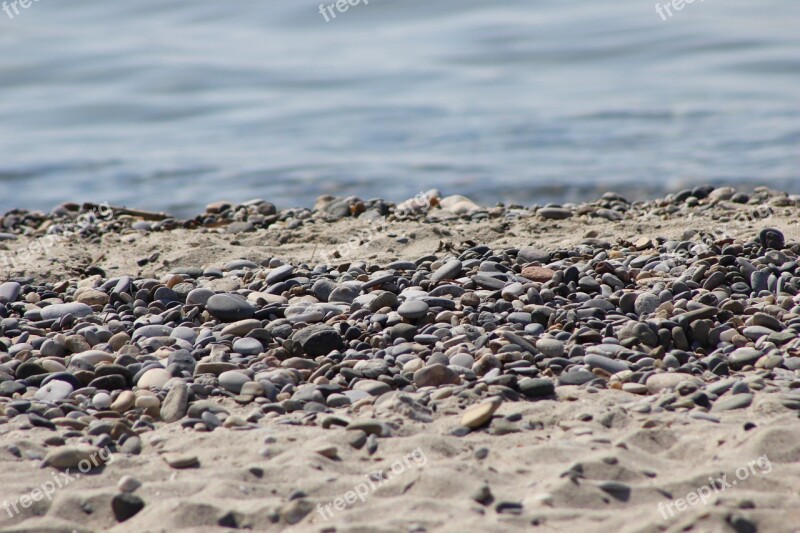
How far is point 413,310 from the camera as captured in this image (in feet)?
14.2

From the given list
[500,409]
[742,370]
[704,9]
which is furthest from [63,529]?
[704,9]

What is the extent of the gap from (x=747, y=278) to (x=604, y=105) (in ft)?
29.4

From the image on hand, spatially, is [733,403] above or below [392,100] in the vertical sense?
below

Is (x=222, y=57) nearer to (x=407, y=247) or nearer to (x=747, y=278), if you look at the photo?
(x=407, y=247)

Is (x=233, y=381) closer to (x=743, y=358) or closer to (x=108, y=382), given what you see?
(x=108, y=382)

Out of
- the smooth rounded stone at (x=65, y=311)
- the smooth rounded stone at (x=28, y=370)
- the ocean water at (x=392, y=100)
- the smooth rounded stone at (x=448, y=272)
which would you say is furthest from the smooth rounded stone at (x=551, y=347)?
the ocean water at (x=392, y=100)

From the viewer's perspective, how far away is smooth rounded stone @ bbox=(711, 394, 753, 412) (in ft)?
10.9

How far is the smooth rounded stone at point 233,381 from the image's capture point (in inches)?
146

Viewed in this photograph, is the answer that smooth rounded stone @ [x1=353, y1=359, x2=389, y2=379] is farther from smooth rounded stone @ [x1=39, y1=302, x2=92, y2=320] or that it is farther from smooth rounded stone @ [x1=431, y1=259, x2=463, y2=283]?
smooth rounded stone @ [x1=39, y1=302, x2=92, y2=320]

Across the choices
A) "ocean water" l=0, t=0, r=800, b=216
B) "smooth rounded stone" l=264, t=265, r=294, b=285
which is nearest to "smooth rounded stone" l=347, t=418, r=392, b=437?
"smooth rounded stone" l=264, t=265, r=294, b=285

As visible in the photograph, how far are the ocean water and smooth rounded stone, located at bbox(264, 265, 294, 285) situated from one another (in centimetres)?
458

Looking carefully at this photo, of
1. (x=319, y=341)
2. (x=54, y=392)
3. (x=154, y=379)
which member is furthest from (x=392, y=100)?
(x=54, y=392)

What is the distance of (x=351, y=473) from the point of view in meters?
3.01

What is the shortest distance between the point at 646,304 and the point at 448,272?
3.64 ft
